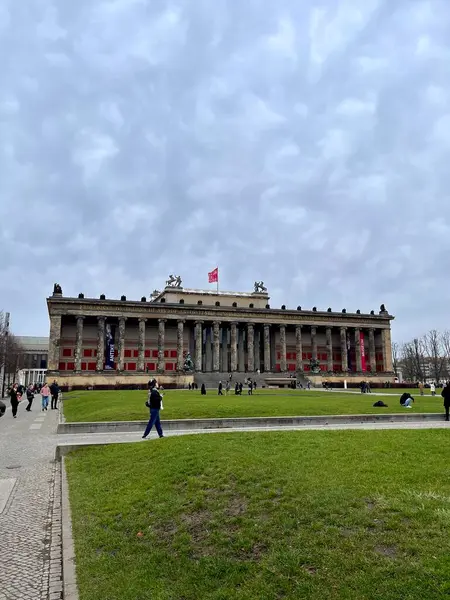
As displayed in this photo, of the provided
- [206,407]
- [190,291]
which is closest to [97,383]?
[190,291]

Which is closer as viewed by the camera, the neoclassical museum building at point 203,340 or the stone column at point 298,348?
the neoclassical museum building at point 203,340

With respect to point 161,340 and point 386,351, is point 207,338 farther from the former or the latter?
point 386,351

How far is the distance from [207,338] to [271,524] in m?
86.6

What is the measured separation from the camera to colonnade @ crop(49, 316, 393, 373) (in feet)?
281

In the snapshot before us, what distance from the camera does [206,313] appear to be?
91188 mm

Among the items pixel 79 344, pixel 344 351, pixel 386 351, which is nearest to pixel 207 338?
pixel 79 344

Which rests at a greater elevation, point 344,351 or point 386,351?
point 386,351

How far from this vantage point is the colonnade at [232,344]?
8562cm

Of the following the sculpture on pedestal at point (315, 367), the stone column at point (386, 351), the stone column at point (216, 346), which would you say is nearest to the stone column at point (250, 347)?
the stone column at point (216, 346)

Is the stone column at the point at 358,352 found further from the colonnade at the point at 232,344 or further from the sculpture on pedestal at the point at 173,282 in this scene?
the sculpture on pedestal at the point at 173,282

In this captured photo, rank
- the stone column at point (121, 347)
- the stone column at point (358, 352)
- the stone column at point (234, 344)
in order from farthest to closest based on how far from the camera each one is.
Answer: the stone column at point (358, 352) → the stone column at point (234, 344) → the stone column at point (121, 347)

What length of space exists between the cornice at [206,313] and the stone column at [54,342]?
1491mm

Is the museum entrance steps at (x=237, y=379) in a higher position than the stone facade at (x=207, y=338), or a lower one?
lower

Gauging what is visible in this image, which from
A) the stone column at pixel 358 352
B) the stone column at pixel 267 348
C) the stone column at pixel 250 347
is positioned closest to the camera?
the stone column at pixel 250 347
